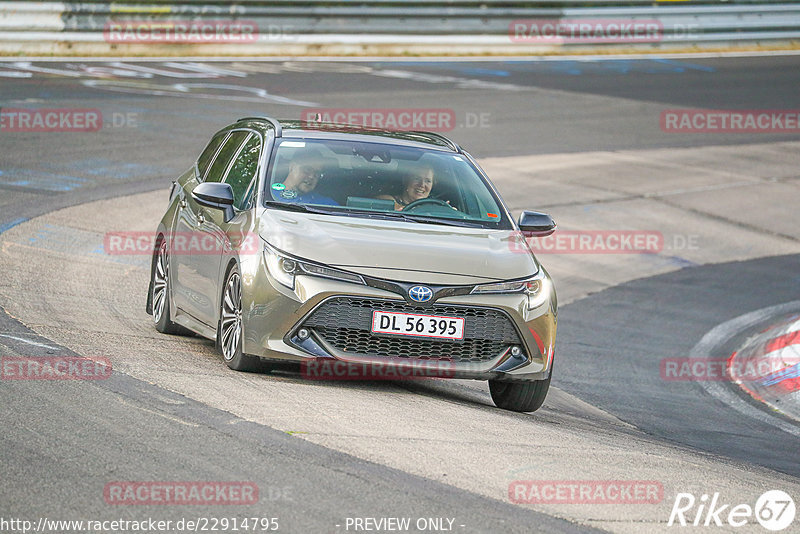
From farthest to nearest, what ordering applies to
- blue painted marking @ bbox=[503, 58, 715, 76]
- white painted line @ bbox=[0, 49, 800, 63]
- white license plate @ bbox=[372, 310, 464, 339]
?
blue painted marking @ bbox=[503, 58, 715, 76] → white painted line @ bbox=[0, 49, 800, 63] → white license plate @ bbox=[372, 310, 464, 339]

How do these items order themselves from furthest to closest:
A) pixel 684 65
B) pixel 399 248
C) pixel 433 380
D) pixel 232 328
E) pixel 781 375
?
pixel 684 65 → pixel 781 375 → pixel 433 380 → pixel 232 328 → pixel 399 248

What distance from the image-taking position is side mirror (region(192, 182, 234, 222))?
841 cm

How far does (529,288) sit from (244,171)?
2.33m

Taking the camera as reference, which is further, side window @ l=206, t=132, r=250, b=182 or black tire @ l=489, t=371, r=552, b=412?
side window @ l=206, t=132, r=250, b=182

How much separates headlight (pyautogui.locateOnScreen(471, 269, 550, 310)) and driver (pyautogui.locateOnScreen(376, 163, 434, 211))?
1.09 meters

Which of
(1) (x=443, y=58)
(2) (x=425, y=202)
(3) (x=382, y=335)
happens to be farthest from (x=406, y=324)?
(1) (x=443, y=58)

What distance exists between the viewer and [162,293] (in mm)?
9727

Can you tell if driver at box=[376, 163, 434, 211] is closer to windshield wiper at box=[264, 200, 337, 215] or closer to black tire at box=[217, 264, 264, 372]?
windshield wiper at box=[264, 200, 337, 215]

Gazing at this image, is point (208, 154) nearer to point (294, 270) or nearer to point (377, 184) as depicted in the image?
point (377, 184)

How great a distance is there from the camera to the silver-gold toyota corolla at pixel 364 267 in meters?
7.57

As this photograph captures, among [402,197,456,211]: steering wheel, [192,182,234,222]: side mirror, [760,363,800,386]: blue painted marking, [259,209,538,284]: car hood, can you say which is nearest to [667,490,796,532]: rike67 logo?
[259,209,538,284]: car hood

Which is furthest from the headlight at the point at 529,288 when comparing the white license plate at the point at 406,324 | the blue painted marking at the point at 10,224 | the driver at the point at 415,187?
the blue painted marking at the point at 10,224

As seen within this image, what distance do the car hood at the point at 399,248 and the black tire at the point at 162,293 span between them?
1715 millimetres

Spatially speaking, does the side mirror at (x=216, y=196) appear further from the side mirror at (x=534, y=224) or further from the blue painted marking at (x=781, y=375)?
the blue painted marking at (x=781, y=375)
